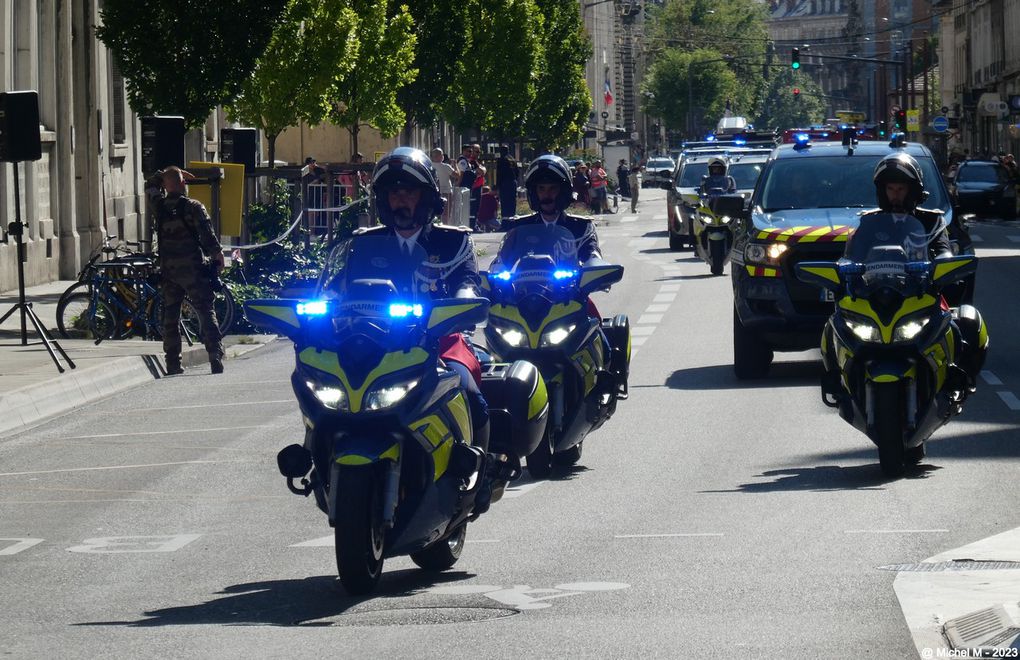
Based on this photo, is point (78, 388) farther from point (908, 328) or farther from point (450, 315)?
point (450, 315)

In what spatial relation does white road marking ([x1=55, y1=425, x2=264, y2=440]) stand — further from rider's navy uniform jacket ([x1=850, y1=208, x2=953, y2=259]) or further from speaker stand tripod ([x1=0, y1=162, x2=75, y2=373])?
rider's navy uniform jacket ([x1=850, y1=208, x2=953, y2=259])

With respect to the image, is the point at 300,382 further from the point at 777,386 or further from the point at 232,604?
the point at 777,386

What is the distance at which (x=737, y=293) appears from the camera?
680 inches

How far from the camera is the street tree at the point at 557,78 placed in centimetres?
7556

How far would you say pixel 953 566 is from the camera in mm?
8617

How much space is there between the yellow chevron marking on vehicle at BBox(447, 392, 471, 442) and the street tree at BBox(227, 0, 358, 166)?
90.2 ft

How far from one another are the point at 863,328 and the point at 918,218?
1.08m

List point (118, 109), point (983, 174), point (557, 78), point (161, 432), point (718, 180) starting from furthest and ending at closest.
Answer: point (557, 78) < point (983, 174) < point (118, 109) < point (718, 180) < point (161, 432)

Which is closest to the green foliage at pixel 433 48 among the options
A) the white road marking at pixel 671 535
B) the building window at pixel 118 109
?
the building window at pixel 118 109

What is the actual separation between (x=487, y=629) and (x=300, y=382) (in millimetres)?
1379

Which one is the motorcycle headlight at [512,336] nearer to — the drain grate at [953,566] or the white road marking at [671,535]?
the white road marking at [671,535]

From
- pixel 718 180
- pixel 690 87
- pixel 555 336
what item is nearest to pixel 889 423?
pixel 555 336

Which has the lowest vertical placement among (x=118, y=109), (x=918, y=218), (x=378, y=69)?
(x=918, y=218)

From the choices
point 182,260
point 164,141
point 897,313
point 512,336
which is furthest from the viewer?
point 164,141
